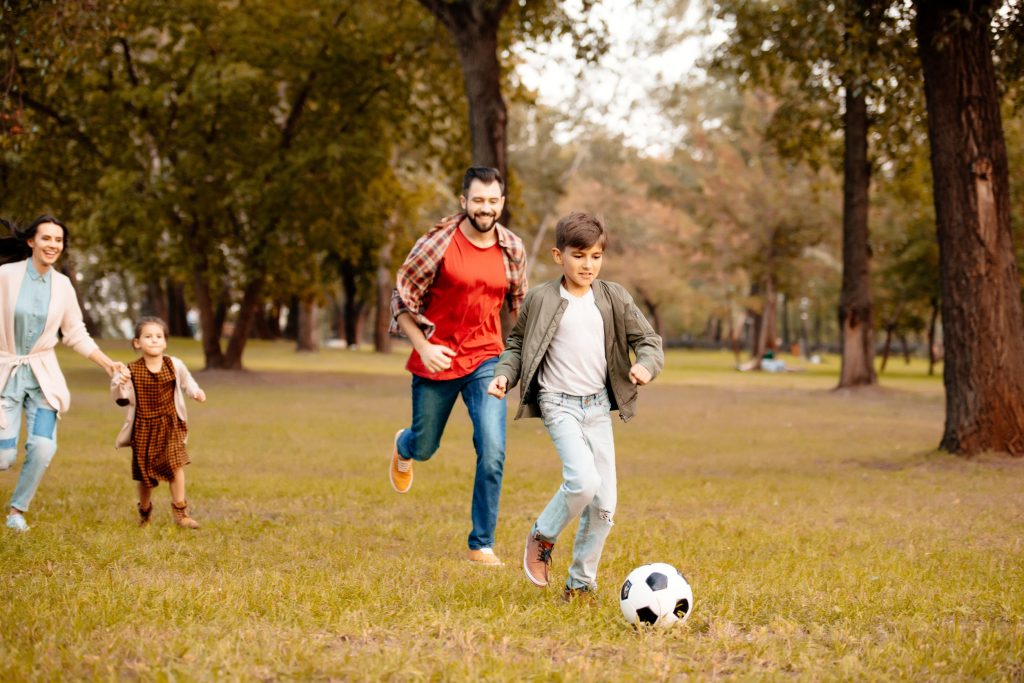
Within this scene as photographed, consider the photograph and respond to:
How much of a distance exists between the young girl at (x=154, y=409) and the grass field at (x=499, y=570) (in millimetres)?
435

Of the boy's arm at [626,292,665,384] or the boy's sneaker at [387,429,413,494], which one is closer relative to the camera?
the boy's arm at [626,292,665,384]

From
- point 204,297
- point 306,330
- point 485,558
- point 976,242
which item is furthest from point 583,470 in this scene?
point 306,330

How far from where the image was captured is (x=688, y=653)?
499cm

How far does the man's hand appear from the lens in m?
6.70

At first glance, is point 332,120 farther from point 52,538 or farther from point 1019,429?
point 52,538

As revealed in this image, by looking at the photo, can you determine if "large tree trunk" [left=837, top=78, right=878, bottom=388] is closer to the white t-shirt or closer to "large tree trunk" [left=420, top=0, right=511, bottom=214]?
"large tree trunk" [left=420, top=0, right=511, bottom=214]

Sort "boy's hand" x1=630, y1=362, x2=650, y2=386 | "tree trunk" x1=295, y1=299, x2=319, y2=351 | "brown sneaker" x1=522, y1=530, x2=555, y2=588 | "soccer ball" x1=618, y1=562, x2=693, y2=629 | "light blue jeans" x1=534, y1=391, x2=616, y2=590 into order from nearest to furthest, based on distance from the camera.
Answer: "soccer ball" x1=618, y1=562, x2=693, y2=629
"boy's hand" x1=630, y1=362, x2=650, y2=386
"light blue jeans" x1=534, y1=391, x2=616, y2=590
"brown sneaker" x1=522, y1=530, x2=555, y2=588
"tree trunk" x1=295, y1=299, x2=319, y2=351

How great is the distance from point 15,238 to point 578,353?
417 cm

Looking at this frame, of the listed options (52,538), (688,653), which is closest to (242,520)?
(52,538)

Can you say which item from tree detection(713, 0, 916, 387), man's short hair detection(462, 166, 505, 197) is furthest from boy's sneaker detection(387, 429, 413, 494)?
tree detection(713, 0, 916, 387)

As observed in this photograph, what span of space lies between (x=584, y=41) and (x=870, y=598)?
17.2 metres

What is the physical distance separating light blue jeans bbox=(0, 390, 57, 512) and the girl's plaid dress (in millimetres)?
580

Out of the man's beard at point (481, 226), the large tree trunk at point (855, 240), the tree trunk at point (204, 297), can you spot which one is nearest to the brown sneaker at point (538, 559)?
the man's beard at point (481, 226)

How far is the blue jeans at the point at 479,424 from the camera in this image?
6.97 m
